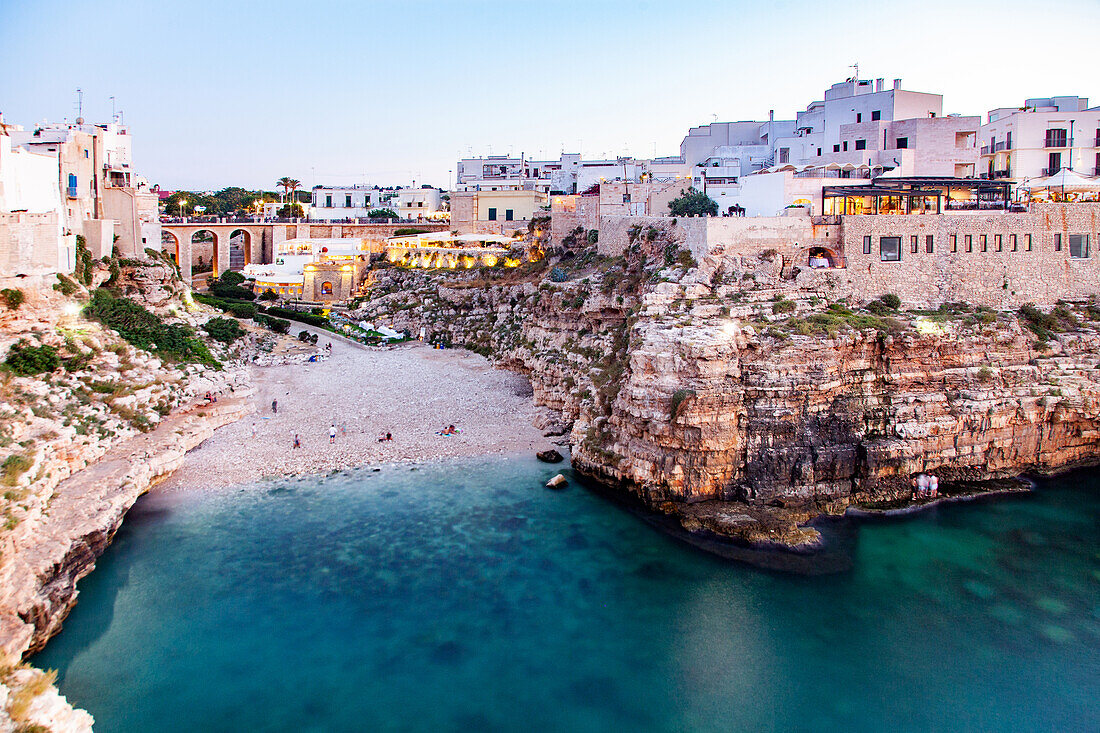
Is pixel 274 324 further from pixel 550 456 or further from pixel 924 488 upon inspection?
pixel 924 488

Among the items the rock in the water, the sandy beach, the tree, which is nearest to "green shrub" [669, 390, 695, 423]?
the rock in the water

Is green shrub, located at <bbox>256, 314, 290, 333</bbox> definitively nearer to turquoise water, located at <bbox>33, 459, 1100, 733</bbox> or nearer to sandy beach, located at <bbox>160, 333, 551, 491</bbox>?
sandy beach, located at <bbox>160, 333, 551, 491</bbox>

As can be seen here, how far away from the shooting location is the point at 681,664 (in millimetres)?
15883

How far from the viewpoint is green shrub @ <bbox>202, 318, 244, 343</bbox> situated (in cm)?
3762

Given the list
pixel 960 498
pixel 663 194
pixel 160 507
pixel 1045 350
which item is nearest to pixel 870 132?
pixel 663 194

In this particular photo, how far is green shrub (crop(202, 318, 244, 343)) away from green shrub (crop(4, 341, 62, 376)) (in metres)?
12.6

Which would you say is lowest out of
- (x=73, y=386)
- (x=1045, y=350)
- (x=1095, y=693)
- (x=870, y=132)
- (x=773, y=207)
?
(x=1095, y=693)

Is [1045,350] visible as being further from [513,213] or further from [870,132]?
[513,213]

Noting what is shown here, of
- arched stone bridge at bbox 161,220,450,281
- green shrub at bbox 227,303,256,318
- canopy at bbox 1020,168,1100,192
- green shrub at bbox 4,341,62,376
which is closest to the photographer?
Answer: green shrub at bbox 4,341,62,376

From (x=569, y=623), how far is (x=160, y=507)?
43.2ft

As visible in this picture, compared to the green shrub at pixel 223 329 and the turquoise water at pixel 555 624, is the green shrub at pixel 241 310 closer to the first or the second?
the green shrub at pixel 223 329

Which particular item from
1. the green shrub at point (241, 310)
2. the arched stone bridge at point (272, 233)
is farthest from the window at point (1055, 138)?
the green shrub at point (241, 310)

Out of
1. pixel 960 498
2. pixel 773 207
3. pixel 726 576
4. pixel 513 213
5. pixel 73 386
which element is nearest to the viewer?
pixel 726 576

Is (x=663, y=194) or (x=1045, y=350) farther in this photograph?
(x=663, y=194)
